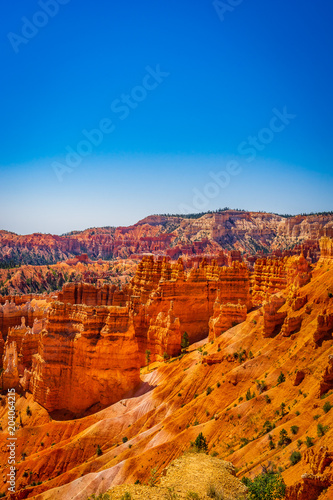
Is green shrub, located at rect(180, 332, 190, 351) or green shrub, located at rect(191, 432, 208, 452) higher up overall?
green shrub, located at rect(180, 332, 190, 351)

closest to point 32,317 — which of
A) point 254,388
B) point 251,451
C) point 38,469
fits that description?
point 38,469

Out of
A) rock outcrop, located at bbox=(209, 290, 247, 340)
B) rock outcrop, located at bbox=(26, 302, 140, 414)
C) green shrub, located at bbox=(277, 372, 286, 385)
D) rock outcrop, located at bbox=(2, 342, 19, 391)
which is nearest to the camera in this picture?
green shrub, located at bbox=(277, 372, 286, 385)

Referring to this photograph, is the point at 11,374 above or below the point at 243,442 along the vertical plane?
below

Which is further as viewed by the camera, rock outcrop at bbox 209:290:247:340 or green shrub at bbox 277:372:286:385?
rock outcrop at bbox 209:290:247:340

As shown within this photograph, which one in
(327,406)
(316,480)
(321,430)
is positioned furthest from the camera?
(327,406)

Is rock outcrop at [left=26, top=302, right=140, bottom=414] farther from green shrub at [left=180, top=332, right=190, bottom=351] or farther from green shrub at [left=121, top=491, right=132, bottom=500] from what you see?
green shrub at [left=121, top=491, right=132, bottom=500]

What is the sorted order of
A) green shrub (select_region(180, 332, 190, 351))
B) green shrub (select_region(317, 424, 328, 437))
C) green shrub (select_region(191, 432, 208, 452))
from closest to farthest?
green shrub (select_region(317, 424, 328, 437)) → green shrub (select_region(191, 432, 208, 452)) → green shrub (select_region(180, 332, 190, 351))

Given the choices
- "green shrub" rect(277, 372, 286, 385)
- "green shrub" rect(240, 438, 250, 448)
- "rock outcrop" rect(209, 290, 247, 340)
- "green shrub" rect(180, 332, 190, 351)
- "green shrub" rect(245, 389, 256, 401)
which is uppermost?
"rock outcrop" rect(209, 290, 247, 340)

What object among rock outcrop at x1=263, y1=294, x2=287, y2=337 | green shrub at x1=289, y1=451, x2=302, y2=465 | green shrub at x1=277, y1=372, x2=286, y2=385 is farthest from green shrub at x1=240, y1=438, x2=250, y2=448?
rock outcrop at x1=263, y1=294, x2=287, y2=337

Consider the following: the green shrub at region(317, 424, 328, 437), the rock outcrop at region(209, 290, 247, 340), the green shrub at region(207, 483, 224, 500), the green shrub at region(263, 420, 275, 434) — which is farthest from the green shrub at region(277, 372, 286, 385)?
the rock outcrop at region(209, 290, 247, 340)

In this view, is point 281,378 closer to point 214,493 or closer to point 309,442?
point 309,442

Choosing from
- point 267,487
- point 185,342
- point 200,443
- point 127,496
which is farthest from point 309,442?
point 185,342
